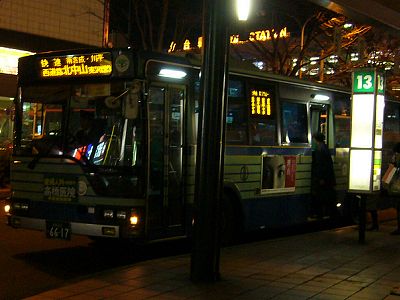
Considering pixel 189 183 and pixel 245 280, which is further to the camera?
pixel 189 183

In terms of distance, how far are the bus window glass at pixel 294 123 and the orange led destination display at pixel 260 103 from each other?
51cm

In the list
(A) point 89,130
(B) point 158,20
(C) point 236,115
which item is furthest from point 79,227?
(B) point 158,20

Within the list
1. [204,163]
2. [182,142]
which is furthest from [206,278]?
[182,142]

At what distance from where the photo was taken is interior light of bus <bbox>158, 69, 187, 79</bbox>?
8880mm

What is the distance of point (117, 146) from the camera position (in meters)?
8.52

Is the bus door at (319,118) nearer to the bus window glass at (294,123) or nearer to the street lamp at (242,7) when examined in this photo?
the bus window glass at (294,123)

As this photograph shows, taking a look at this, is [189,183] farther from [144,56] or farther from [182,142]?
[144,56]

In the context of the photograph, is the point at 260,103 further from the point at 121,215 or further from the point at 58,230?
the point at 58,230

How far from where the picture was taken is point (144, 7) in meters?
22.2

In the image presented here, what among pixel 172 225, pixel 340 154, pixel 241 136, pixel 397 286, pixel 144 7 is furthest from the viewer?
pixel 144 7

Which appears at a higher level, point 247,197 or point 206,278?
point 247,197

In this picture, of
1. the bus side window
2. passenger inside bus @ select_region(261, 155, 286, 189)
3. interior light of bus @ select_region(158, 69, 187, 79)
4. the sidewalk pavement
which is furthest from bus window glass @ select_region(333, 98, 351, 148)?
interior light of bus @ select_region(158, 69, 187, 79)

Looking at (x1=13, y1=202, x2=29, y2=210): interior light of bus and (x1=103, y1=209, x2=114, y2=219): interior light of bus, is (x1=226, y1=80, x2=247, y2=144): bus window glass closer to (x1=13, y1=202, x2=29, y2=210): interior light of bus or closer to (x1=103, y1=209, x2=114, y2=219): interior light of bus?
(x1=103, y1=209, x2=114, y2=219): interior light of bus

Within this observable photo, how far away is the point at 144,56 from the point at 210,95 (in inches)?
70.3
